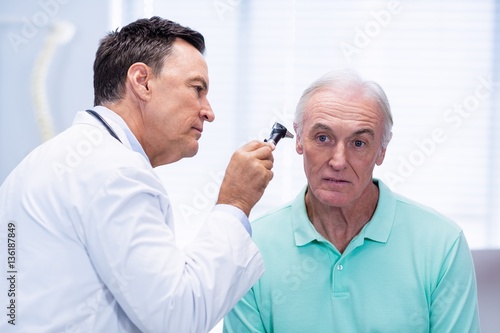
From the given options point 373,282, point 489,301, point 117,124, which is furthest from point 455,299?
point 489,301

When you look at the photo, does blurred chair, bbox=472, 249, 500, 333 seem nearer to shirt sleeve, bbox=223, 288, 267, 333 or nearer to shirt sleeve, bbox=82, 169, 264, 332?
shirt sleeve, bbox=223, 288, 267, 333

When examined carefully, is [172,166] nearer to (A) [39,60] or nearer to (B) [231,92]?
(B) [231,92]

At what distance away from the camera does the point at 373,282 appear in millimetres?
1354

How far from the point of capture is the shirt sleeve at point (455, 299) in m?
1.31

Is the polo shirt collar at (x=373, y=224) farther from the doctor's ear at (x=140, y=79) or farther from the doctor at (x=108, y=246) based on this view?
the doctor's ear at (x=140, y=79)

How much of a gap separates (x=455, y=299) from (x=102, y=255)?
0.78 m

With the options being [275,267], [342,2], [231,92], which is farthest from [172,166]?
[275,267]

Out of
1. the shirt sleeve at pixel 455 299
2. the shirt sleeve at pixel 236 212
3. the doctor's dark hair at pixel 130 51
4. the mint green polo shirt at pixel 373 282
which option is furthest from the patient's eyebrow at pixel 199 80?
the shirt sleeve at pixel 455 299

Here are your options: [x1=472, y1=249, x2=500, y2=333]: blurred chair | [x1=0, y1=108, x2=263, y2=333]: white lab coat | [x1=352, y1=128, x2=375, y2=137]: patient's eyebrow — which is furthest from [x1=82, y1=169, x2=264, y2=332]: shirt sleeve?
[x1=472, y1=249, x2=500, y2=333]: blurred chair

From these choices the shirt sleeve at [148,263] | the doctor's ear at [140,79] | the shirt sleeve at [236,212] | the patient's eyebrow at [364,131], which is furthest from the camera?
the patient's eyebrow at [364,131]

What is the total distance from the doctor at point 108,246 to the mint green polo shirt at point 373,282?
0.85ft

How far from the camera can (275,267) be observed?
4.58 ft

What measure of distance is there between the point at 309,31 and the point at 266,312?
139 centimetres

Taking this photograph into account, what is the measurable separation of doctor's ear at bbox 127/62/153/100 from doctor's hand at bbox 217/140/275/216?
0.24 m
